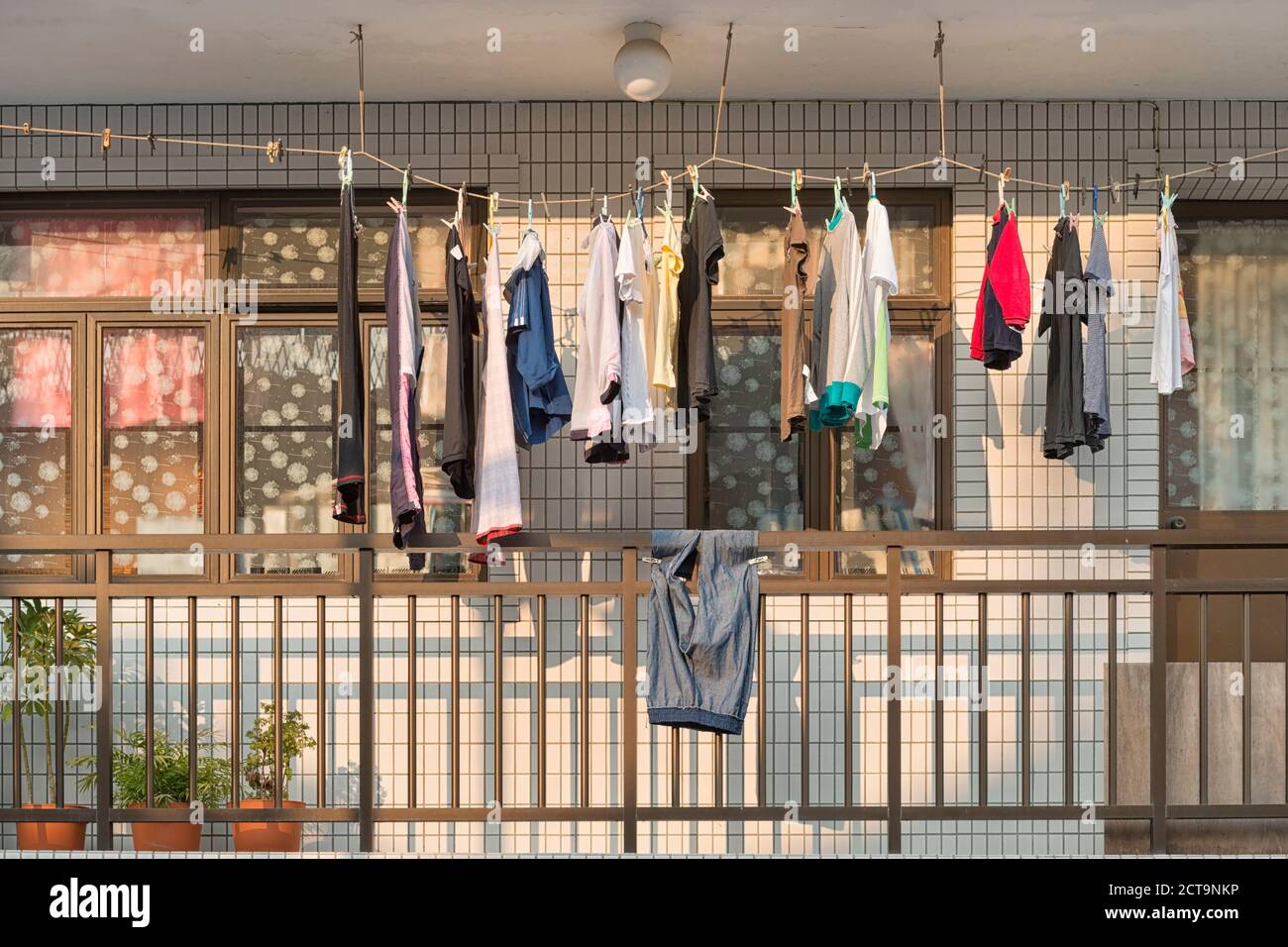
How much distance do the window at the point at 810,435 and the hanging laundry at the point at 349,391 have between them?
5.54 feet

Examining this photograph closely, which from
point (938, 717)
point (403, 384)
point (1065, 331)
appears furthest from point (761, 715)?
point (1065, 331)

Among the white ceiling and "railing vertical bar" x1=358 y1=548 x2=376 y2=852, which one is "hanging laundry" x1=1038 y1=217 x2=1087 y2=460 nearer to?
the white ceiling

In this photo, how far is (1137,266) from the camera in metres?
5.75

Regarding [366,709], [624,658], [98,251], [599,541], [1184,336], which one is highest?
[98,251]

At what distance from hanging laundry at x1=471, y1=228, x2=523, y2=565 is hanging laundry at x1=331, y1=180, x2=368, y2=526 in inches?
17.1

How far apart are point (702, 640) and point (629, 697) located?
0.33m

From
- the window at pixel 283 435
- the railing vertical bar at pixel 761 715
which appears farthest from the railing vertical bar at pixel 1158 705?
the window at pixel 283 435

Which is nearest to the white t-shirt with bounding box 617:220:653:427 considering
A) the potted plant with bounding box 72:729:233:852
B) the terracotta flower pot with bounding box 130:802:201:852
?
the potted plant with bounding box 72:729:233:852

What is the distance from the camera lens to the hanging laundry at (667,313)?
4816 mm

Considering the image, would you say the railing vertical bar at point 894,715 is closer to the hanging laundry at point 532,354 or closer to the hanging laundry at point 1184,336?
the hanging laundry at point 532,354

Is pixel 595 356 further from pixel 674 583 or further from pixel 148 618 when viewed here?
pixel 148 618

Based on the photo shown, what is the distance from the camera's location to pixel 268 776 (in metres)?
5.55

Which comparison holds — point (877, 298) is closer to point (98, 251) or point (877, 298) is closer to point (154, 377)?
point (154, 377)

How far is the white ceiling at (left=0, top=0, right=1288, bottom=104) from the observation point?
4742mm
